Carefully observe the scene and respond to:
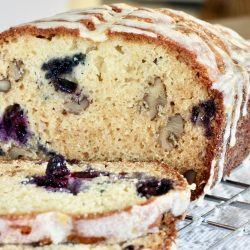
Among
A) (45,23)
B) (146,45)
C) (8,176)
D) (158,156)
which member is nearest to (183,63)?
(146,45)

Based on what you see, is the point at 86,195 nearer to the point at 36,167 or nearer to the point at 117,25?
the point at 36,167

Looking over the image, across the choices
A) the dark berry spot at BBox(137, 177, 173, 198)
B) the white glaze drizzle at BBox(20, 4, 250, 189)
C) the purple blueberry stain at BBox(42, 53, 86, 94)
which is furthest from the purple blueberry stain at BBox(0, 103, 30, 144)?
the dark berry spot at BBox(137, 177, 173, 198)

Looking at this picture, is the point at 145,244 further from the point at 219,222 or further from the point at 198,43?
the point at 198,43

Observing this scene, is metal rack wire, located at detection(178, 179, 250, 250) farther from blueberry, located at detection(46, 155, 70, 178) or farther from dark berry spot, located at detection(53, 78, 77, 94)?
dark berry spot, located at detection(53, 78, 77, 94)

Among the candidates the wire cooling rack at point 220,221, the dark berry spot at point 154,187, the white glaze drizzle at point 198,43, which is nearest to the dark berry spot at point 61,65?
the white glaze drizzle at point 198,43

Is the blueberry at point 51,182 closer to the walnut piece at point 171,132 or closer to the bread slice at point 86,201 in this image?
the bread slice at point 86,201
